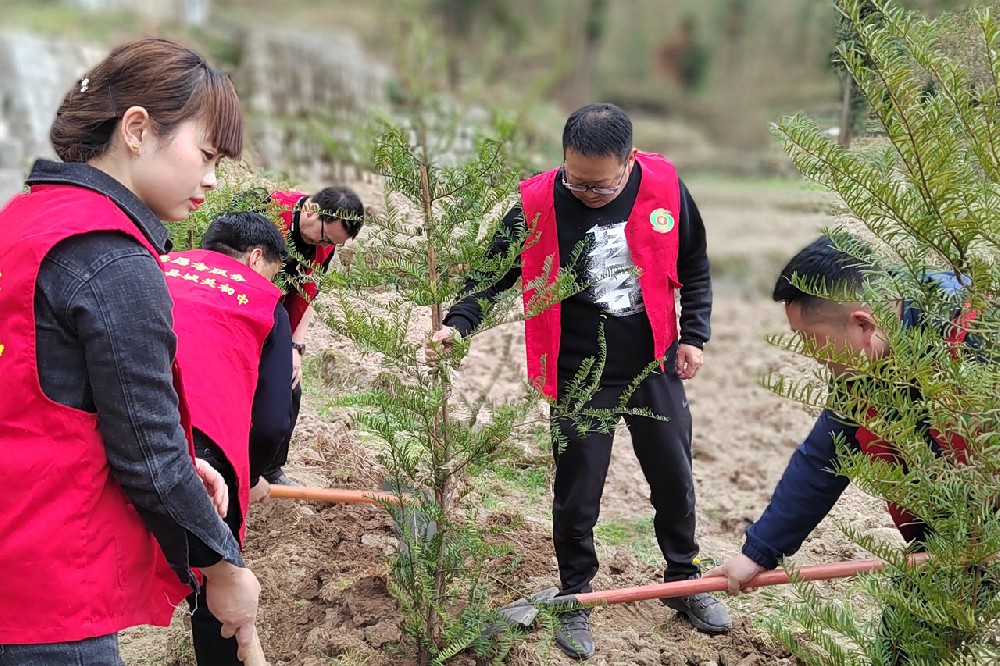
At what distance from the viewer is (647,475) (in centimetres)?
327

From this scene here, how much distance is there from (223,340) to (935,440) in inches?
69.6

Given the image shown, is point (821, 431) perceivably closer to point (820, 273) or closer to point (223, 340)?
point (820, 273)

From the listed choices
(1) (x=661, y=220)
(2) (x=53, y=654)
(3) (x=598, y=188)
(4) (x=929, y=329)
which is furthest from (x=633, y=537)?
(2) (x=53, y=654)

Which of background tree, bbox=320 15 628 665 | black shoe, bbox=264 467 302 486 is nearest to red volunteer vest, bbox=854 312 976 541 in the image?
background tree, bbox=320 15 628 665

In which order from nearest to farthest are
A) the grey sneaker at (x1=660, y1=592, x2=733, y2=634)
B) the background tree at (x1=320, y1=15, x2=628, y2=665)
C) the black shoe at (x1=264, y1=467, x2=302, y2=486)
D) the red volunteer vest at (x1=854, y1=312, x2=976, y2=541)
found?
the red volunteer vest at (x1=854, y1=312, x2=976, y2=541) < the background tree at (x1=320, y1=15, x2=628, y2=665) < the grey sneaker at (x1=660, y1=592, x2=733, y2=634) < the black shoe at (x1=264, y1=467, x2=302, y2=486)

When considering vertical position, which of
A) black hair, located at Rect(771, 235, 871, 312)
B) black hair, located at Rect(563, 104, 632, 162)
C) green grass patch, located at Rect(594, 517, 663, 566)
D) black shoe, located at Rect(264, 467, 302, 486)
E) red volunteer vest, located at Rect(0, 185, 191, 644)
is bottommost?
green grass patch, located at Rect(594, 517, 663, 566)

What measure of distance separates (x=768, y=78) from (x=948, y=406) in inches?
Result: 1369

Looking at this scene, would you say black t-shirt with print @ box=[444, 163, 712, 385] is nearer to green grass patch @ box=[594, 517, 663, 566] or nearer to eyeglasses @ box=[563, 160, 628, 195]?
eyeglasses @ box=[563, 160, 628, 195]


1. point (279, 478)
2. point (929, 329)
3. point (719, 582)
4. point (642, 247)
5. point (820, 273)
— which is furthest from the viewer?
point (279, 478)

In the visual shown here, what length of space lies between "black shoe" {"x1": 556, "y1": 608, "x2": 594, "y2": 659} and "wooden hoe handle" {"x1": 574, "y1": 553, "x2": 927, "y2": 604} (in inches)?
9.3

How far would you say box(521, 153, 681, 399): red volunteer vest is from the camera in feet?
9.93

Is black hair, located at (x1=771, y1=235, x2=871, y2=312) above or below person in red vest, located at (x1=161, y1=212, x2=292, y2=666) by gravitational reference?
above

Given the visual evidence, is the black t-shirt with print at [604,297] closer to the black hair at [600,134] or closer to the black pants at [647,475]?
the black pants at [647,475]

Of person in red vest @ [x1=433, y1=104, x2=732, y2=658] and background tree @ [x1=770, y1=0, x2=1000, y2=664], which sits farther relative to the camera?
person in red vest @ [x1=433, y1=104, x2=732, y2=658]
